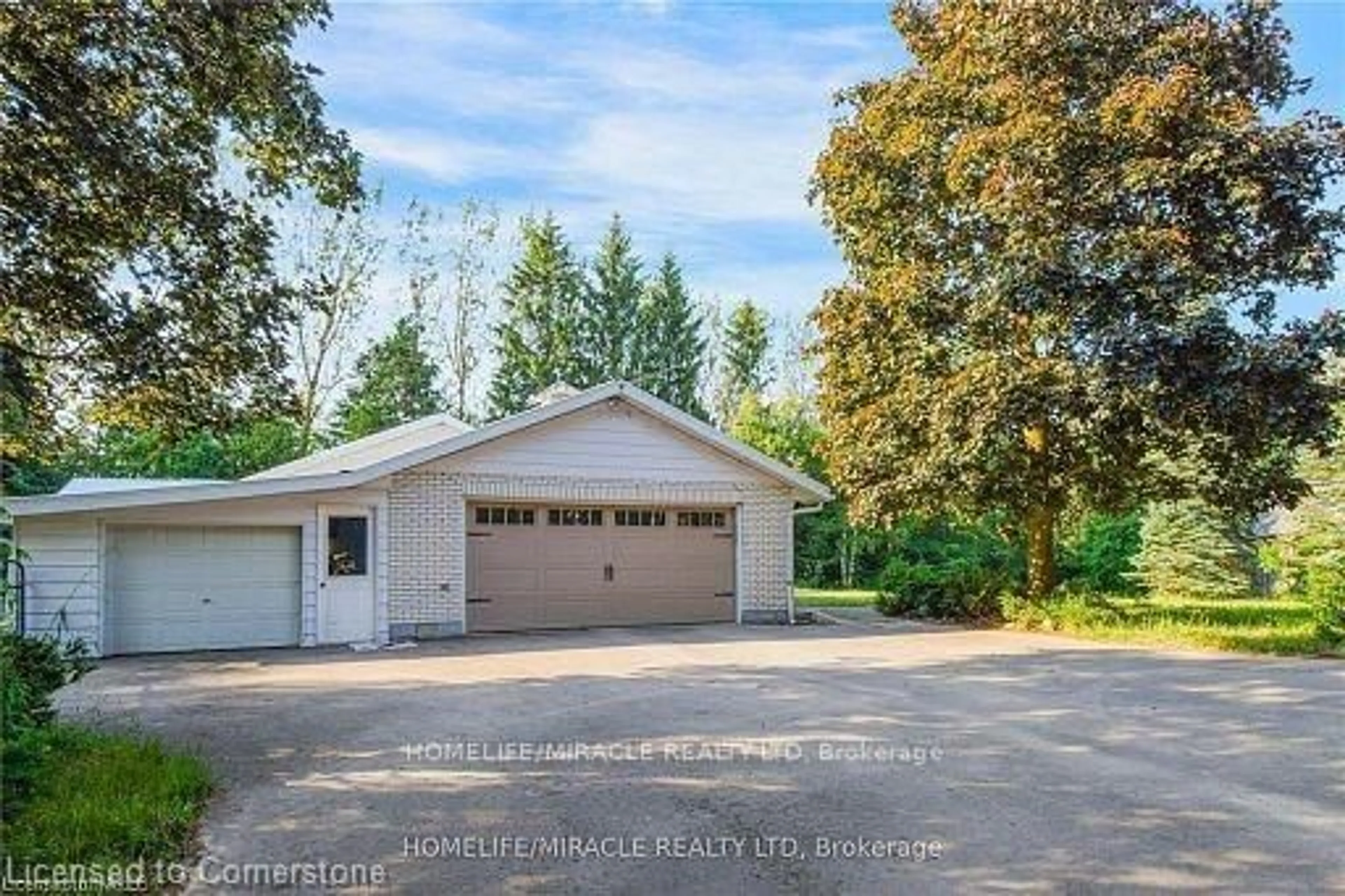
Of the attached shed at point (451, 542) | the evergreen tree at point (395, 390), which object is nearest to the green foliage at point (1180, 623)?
the attached shed at point (451, 542)

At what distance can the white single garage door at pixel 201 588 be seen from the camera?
512 inches

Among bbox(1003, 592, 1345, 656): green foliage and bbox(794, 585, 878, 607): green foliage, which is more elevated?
bbox(1003, 592, 1345, 656): green foliage

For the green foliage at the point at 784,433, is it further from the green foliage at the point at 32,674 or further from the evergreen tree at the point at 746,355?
the green foliage at the point at 32,674

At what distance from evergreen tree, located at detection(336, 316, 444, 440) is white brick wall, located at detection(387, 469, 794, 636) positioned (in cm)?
2046

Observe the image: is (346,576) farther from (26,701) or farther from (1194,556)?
(1194,556)

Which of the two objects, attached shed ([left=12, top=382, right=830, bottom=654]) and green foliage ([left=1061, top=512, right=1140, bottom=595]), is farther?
green foliage ([left=1061, top=512, right=1140, bottom=595])

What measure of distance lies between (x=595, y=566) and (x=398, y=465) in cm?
364

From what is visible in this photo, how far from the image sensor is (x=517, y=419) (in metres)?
15.2

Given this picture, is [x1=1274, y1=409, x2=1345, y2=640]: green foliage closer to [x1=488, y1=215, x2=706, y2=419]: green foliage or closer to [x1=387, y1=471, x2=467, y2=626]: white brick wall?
[x1=387, y1=471, x2=467, y2=626]: white brick wall

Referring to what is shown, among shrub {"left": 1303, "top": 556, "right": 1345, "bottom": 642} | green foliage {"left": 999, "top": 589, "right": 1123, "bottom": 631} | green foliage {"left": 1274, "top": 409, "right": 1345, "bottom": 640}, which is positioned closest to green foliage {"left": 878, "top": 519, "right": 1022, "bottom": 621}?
green foliage {"left": 999, "top": 589, "right": 1123, "bottom": 631}

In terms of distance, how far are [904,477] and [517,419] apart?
6.03 metres

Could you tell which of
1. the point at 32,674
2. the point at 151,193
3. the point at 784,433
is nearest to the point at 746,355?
the point at 784,433

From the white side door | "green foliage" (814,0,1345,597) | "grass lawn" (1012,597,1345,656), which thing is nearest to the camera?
"grass lawn" (1012,597,1345,656)

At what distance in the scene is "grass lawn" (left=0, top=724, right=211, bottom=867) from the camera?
4.45m
